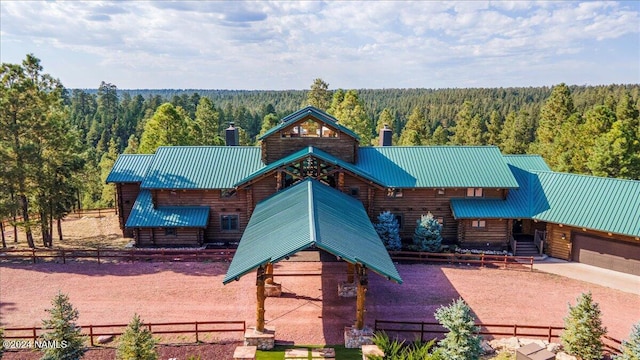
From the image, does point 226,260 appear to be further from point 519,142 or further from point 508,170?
point 519,142

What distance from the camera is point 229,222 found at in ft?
90.0

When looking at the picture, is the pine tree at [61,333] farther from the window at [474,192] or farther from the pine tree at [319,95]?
the pine tree at [319,95]

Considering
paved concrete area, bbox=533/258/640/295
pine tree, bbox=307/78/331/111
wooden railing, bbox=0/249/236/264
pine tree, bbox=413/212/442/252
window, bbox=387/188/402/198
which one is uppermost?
pine tree, bbox=307/78/331/111

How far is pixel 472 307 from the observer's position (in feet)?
65.3

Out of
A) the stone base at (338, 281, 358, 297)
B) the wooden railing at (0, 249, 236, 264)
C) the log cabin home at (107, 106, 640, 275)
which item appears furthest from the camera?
the log cabin home at (107, 106, 640, 275)

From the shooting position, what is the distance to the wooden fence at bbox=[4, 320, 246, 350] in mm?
16719

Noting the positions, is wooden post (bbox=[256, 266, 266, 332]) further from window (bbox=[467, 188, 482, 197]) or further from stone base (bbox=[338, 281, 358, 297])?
window (bbox=[467, 188, 482, 197])

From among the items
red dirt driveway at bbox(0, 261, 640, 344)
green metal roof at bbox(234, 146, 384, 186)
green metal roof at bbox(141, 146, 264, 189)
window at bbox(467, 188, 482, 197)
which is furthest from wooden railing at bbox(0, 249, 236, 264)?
window at bbox(467, 188, 482, 197)

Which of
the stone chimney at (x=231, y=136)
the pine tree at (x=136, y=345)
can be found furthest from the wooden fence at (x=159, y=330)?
the stone chimney at (x=231, y=136)

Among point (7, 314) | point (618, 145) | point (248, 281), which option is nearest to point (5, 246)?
point (7, 314)

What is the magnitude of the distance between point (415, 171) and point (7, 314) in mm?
21973

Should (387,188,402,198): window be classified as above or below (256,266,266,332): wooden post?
above

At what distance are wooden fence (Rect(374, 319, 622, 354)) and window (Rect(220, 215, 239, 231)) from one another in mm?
12647

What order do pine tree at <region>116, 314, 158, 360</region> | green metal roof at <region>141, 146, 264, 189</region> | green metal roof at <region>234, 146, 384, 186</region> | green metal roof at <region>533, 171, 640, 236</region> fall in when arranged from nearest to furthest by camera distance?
pine tree at <region>116, 314, 158, 360</region> → green metal roof at <region>533, 171, 640, 236</region> → green metal roof at <region>234, 146, 384, 186</region> → green metal roof at <region>141, 146, 264, 189</region>
